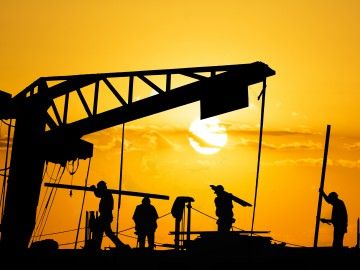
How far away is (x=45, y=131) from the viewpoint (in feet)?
86.6

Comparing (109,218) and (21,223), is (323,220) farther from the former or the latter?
(21,223)

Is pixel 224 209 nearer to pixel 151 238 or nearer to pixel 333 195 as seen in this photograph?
pixel 151 238

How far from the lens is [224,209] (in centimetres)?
2711

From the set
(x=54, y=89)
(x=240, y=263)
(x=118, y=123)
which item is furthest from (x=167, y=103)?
(x=240, y=263)

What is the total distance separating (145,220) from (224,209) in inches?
99.6

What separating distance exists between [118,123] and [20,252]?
16.0 ft

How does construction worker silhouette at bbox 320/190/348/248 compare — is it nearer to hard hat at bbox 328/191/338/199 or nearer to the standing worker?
hard hat at bbox 328/191/338/199

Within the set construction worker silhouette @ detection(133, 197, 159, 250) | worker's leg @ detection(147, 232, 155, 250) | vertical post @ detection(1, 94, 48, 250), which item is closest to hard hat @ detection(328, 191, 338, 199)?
construction worker silhouette @ detection(133, 197, 159, 250)

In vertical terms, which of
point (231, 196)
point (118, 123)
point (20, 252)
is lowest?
point (20, 252)

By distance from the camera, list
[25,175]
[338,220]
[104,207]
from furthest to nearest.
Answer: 1. [338,220]
2. [25,175]
3. [104,207]

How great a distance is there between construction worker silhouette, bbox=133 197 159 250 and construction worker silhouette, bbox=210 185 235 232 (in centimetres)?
204

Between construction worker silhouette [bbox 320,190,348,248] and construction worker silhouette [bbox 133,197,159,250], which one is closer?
construction worker silhouette [bbox 320,190,348,248]

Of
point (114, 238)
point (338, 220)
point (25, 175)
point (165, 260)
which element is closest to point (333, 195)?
point (338, 220)

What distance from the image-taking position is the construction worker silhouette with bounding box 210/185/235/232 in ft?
88.6
